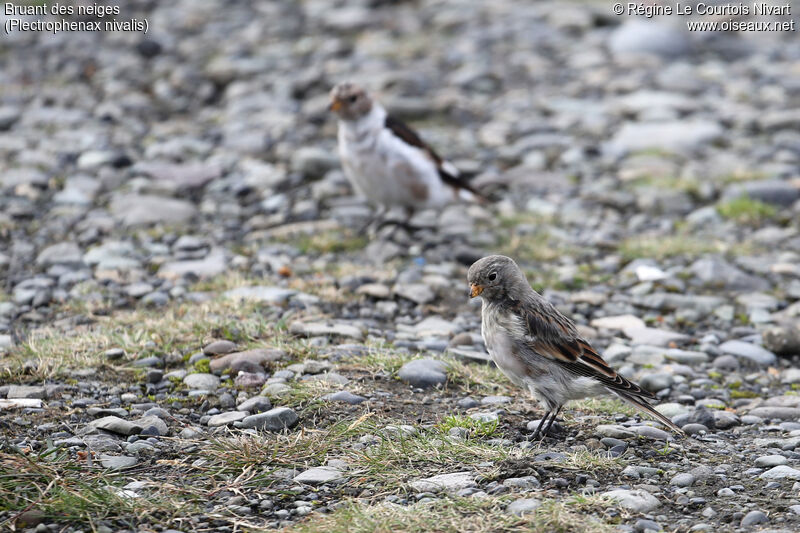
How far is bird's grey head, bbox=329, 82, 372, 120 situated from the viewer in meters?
8.59

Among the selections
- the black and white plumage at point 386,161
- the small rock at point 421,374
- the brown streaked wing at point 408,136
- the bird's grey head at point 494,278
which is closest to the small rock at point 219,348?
the small rock at point 421,374

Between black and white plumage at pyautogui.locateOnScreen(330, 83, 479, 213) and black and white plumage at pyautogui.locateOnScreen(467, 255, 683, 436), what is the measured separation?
341 cm

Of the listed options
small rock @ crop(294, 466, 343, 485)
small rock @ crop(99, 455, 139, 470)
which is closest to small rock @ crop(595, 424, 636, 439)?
small rock @ crop(294, 466, 343, 485)

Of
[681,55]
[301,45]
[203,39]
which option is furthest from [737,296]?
[203,39]

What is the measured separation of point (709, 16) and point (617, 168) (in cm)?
594

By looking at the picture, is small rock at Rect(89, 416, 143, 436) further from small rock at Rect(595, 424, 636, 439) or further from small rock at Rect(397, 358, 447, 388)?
small rock at Rect(595, 424, 636, 439)

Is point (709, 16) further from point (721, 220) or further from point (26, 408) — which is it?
point (26, 408)

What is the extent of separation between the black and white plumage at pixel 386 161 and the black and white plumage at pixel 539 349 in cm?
341

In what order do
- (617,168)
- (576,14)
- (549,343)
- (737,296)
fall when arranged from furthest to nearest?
(576,14), (617,168), (737,296), (549,343)

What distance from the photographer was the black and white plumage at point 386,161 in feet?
27.9

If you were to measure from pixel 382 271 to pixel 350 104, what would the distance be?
1826 millimetres

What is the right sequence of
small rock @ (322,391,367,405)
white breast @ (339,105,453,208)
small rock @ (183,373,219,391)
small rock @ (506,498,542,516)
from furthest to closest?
white breast @ (339,105,453,208) < small rock @ (183,373,219,391) < small rock @ (322,391,367,405) < small rock @ (506,498,542,516)

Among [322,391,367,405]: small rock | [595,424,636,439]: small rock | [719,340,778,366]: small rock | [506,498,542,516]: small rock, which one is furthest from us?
[719,340,778,366]: small rock

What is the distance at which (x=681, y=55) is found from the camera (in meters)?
13.4
